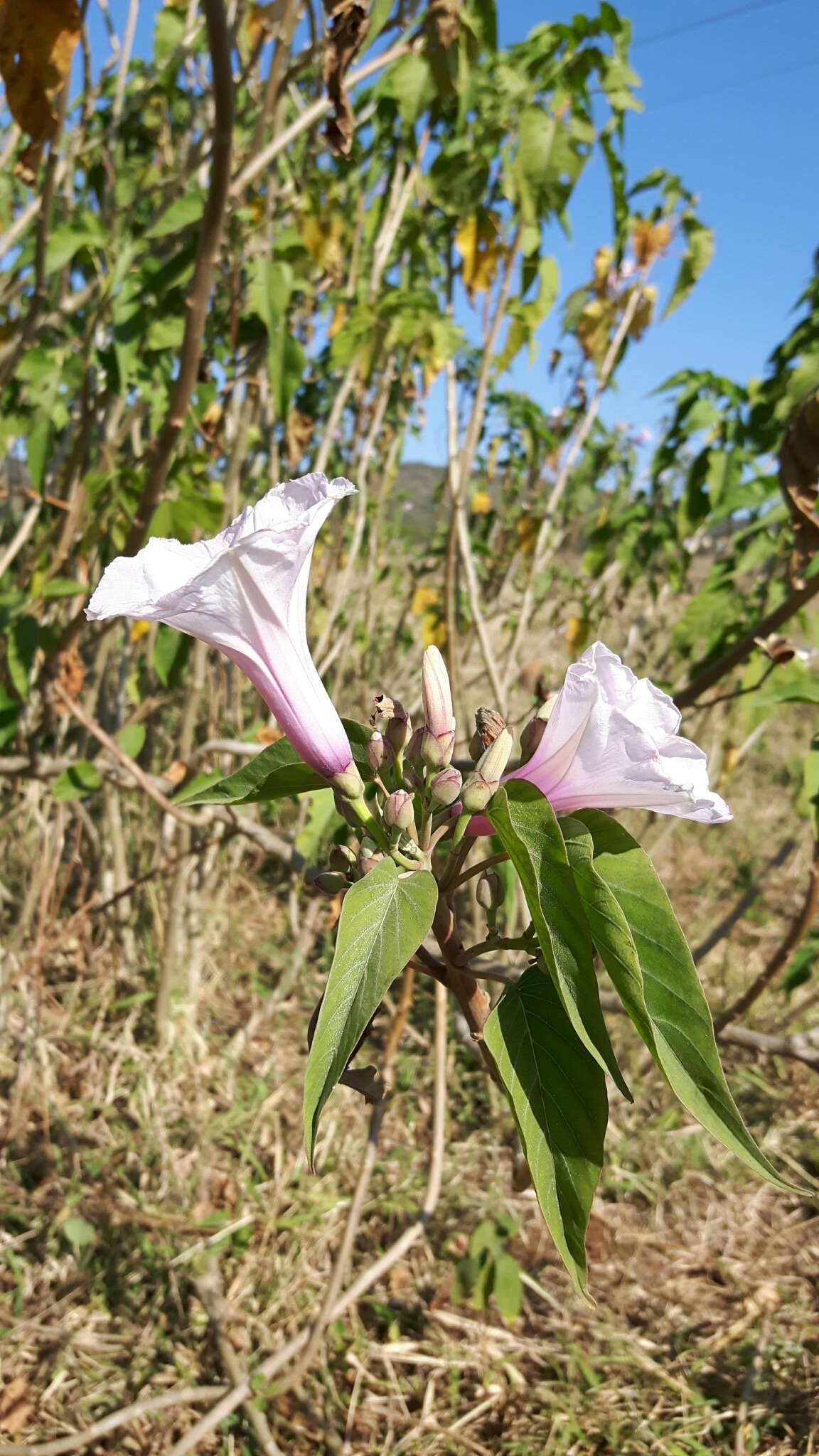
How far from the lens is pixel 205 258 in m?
1.26

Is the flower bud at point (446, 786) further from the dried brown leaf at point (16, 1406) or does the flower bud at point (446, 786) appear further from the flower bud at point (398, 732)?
the dried brown leaf at point (16, 1406)

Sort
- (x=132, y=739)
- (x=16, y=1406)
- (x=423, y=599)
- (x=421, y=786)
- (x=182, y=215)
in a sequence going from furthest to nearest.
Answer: (x=423, y=599)
(x=132, y=739)
(x=16, y=1406)
(x=182, y=215)
(x=421, y=786)

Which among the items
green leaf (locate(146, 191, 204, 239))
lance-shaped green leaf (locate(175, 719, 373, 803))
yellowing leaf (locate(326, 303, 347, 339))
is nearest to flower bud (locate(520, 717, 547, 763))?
lance-shaped green leaf (locate(175, 719, 373, 803))

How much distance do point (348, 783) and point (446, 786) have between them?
0.08 metres

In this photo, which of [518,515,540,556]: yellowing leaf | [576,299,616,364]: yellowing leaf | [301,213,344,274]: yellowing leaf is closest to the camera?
[301,213,344,274]: yellowing leaf

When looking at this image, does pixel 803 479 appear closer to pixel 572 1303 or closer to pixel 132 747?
pixel 132 747

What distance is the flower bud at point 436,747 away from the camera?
0.80m

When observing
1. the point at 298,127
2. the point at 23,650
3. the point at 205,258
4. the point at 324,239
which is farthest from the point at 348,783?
the point at 324,239

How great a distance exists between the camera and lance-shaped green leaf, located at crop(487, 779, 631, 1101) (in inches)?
23.3

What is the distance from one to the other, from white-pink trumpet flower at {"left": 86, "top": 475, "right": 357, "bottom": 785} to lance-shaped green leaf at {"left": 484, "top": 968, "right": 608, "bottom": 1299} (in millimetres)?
254

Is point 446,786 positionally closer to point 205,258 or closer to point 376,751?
point 376,751

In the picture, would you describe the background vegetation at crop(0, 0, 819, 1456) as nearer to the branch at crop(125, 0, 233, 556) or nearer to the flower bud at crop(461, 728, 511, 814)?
the branch at crop(125, 0, 233, 556)

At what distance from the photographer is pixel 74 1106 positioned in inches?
102

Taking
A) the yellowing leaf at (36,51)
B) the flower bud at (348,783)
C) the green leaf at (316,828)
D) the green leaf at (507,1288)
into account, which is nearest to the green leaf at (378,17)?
the yellowing leaf at (36,51)
